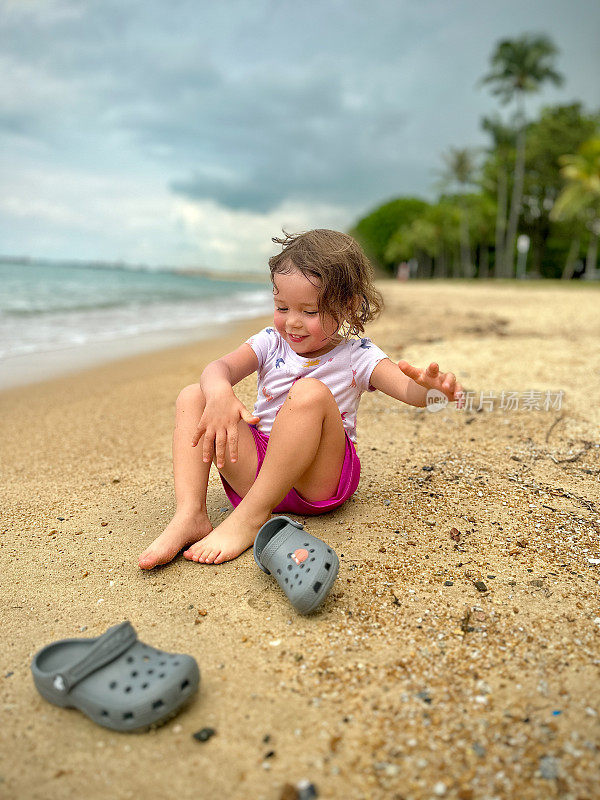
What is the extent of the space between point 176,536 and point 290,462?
50 centimetres

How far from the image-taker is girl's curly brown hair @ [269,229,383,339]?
206 cm

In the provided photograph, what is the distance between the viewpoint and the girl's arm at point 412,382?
1897 mm

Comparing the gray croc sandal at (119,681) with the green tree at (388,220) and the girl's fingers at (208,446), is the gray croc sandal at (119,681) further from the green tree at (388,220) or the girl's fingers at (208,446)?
the green tree at (388,220)

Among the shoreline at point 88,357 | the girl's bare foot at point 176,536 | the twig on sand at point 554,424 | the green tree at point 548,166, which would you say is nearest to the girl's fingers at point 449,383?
the girl's bare foot at point 176,536

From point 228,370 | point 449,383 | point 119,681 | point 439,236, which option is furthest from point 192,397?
point 439,236

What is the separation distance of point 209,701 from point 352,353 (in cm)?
133

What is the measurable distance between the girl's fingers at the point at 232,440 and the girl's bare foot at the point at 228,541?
289 millimetres

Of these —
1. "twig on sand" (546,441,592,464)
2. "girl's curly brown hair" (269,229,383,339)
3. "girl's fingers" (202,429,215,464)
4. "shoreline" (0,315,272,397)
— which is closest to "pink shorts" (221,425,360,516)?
"girl's fingers" (202,429,215,464)

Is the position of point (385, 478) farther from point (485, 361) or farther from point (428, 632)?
point (485, 361)

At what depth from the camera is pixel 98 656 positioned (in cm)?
142

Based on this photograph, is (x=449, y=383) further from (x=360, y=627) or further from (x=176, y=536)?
(x=176, y=536)

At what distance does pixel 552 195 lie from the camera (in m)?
37.3

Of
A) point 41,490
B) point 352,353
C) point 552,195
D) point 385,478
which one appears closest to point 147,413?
point 41,490

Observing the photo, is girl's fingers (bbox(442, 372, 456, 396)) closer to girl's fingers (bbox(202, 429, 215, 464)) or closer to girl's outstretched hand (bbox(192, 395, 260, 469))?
girl's outstretched hand (bbox(192, 395, 260, 469))
